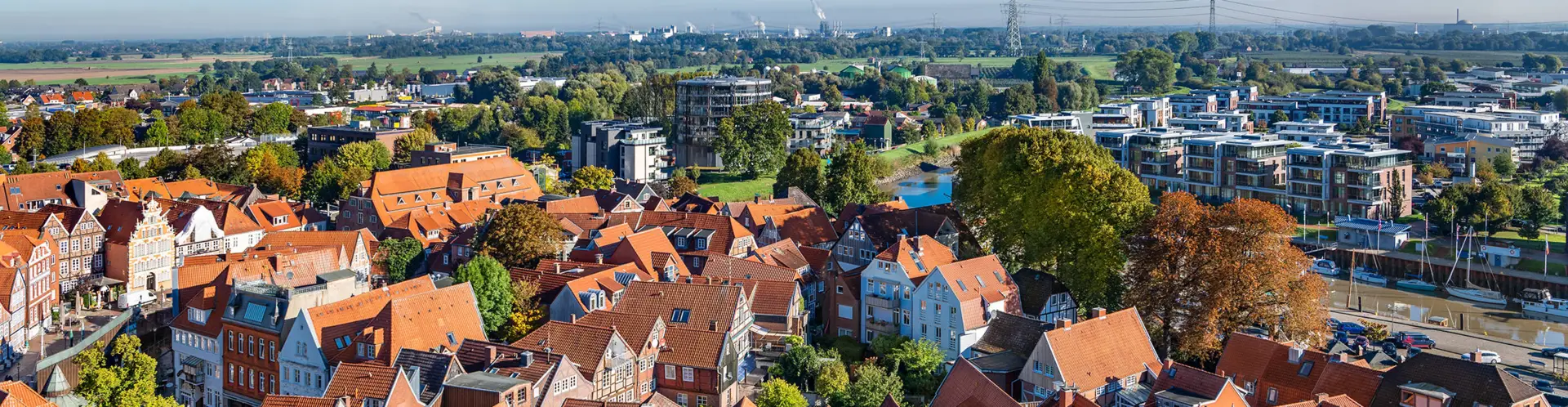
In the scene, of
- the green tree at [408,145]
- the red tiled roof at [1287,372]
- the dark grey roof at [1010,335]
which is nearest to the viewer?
the red tiled roof at [1287,372]

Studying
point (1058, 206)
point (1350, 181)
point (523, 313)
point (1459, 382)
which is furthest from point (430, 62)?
point (1459, 382)

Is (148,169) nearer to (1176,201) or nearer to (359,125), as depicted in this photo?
(359,125)

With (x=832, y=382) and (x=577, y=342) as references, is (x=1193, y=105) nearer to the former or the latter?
(x=832, y=382)

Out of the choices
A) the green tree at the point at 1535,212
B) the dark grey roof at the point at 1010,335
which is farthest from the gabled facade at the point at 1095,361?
the green tree at the point at 1535,212

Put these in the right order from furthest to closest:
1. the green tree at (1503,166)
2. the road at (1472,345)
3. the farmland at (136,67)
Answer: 1. the farmland at (136,67)
2. the green tree at (1503,166)
3. the road at (1472,345)

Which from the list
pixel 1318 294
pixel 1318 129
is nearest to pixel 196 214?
pixel 1318 294

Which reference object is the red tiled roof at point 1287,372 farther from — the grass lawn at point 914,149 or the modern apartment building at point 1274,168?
the grass lawn at point 914,149
